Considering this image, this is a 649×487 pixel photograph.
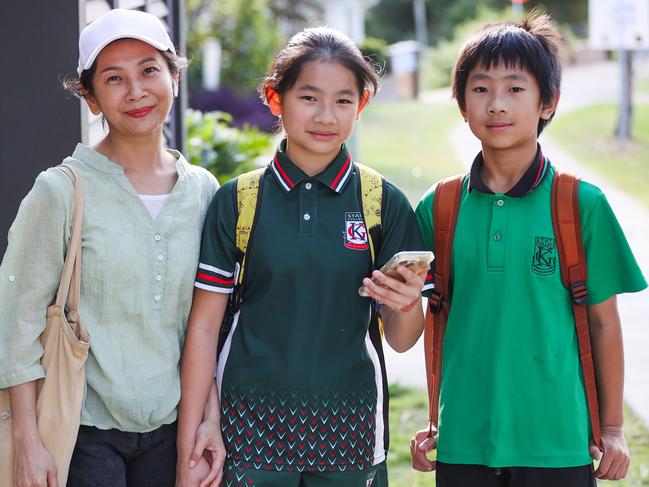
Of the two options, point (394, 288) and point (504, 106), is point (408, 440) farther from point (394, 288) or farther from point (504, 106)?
point (394, 288)

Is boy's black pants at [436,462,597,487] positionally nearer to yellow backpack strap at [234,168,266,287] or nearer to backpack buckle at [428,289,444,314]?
backpack buckle at [428,289,444,314]

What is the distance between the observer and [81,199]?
2.62 meters

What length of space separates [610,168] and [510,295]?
14443 millimetres

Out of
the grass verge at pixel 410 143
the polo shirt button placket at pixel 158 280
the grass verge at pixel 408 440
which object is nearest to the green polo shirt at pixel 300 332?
the polo shirt button placket at pixel 158 280

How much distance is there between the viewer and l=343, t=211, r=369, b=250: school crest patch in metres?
2.74

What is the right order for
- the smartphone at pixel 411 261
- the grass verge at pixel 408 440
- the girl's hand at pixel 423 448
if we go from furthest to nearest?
the grass verge at pixel 408 440
the girl's hand at pixel 423 448
the smartphone at pixel 411 261

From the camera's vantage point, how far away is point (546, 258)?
9.30 feet

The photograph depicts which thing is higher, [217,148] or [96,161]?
[217,148]

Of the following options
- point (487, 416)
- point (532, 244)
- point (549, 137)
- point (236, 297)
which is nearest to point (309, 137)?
point (236, 297)

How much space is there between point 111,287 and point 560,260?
1317 mm

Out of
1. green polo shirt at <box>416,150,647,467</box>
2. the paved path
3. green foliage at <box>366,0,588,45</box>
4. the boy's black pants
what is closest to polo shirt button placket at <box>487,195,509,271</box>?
green polo shirt at <box>416,150,647,467</box>

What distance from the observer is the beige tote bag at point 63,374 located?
8.47 feet

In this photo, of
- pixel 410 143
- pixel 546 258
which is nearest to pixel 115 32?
pixel 546 258

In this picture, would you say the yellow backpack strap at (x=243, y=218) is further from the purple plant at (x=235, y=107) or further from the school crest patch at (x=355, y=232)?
the purple plant at (x=235, y=107)
